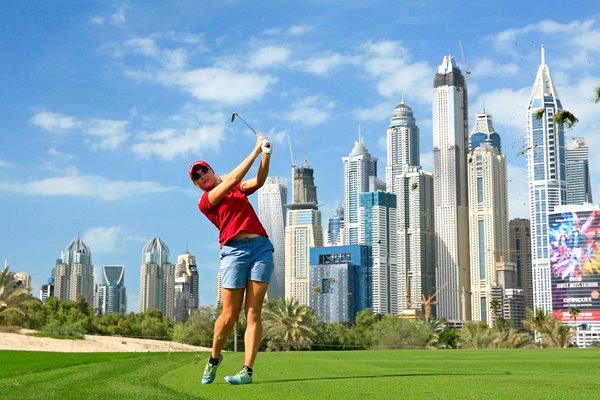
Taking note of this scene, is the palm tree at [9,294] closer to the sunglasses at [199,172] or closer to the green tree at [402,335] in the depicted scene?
the green tree at [402,335]

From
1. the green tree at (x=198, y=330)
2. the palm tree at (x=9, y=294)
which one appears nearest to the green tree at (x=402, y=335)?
the green tree at (x=198, y=330)

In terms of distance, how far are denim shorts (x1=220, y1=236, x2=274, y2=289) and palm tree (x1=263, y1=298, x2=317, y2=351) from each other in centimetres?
6241

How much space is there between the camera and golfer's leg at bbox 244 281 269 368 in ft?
30.6

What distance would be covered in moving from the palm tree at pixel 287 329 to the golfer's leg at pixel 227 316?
6209 centimetres

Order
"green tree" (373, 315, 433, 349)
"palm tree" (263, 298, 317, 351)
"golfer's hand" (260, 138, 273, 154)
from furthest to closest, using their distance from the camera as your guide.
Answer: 1. "green tree" (373, 315, 433, 349)
2. "palm tree" (263, 298, 317, 351)
3. "golfer's hand" (260, 138, 273, 154)

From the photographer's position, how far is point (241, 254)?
30.6 ft

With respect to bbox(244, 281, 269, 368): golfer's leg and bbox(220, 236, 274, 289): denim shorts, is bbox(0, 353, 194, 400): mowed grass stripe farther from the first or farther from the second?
bbox(220, 236, 274, 289): denim shorts

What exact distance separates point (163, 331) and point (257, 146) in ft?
281

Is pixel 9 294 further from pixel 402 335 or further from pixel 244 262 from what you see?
pixel 244 262

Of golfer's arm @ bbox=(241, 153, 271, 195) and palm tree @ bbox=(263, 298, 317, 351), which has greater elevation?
golfer's arm @ bbox=(241, 153, 271, 195)

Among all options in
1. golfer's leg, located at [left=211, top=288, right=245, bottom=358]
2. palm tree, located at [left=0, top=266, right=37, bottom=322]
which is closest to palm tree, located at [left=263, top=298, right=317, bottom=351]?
palm tree, located at [left=0, top=266, right=37, bottom=322]

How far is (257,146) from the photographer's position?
363 inches

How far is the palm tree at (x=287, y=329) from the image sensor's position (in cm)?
7181

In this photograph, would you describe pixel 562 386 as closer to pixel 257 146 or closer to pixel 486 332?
pixel 257 146
